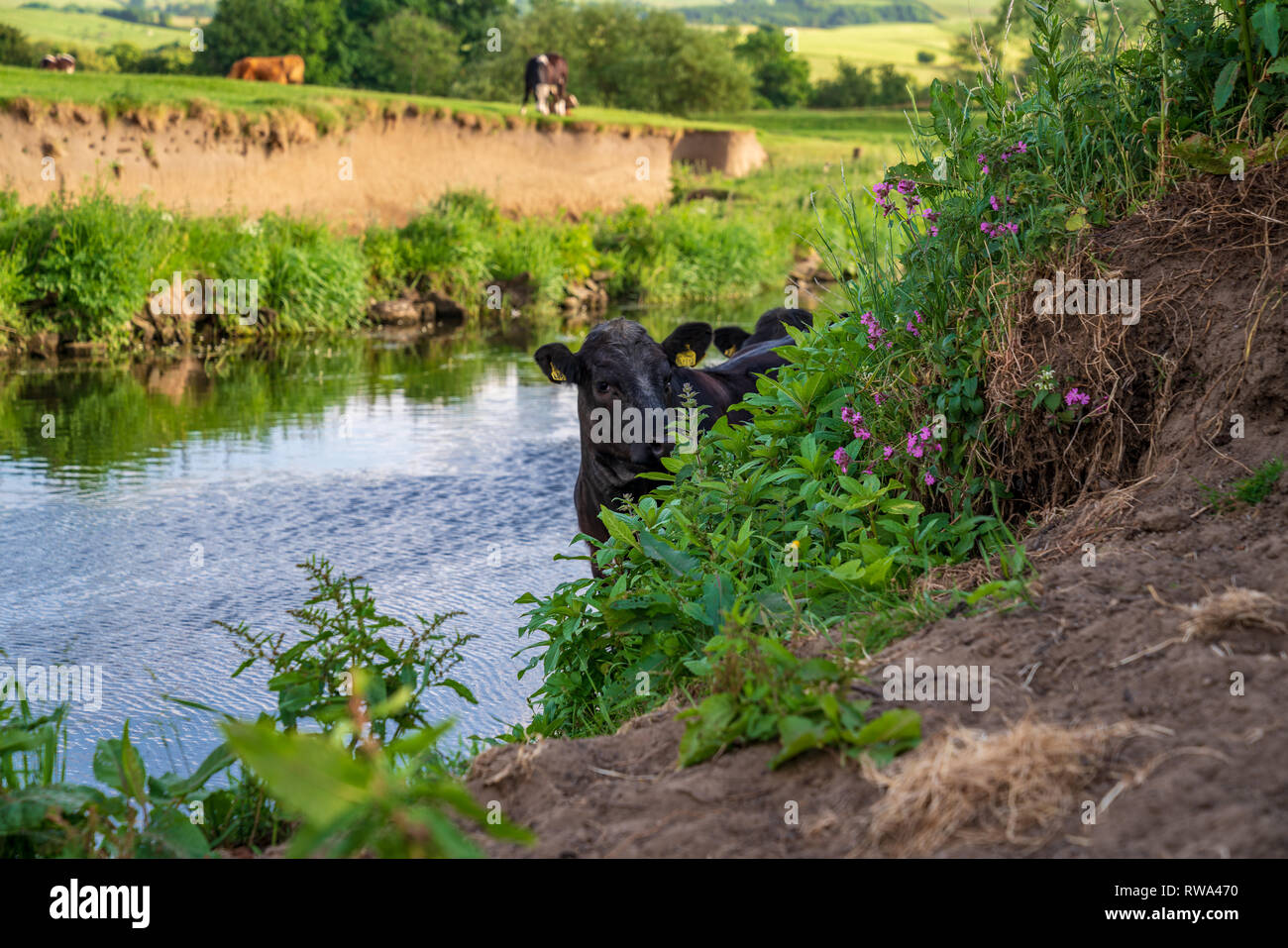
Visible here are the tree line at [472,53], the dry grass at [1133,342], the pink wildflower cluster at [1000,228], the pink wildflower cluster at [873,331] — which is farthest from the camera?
the tree line at [472,53]

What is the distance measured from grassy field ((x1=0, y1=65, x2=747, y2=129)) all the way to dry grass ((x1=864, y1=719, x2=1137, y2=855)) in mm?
20127

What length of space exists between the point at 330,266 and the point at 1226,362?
16.0m

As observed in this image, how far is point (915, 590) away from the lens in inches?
139

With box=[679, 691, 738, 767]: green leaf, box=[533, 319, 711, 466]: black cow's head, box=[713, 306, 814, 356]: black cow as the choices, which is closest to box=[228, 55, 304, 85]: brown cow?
box=[713, 306, 814, 356]: black cow

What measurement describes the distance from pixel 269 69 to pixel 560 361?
39146 mm

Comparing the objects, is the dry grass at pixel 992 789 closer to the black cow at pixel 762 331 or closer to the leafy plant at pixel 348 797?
the leafy plant at pixel 348 797

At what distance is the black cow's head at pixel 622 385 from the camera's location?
6.12m

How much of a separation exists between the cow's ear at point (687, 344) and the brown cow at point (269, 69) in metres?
37.7

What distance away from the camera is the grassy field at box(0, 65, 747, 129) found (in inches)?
781

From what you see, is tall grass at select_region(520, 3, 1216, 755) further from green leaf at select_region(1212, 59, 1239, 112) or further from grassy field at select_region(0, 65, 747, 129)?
grassy field at select_region(0, 65, 747, 129)

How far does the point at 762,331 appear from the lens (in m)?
8.54

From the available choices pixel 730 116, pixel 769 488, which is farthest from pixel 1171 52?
pixel 730 116

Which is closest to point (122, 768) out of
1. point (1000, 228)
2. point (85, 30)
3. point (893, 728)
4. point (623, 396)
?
point (893, 728)

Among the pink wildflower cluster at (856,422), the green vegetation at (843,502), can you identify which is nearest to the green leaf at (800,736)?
the green vegetation at (843,502)
